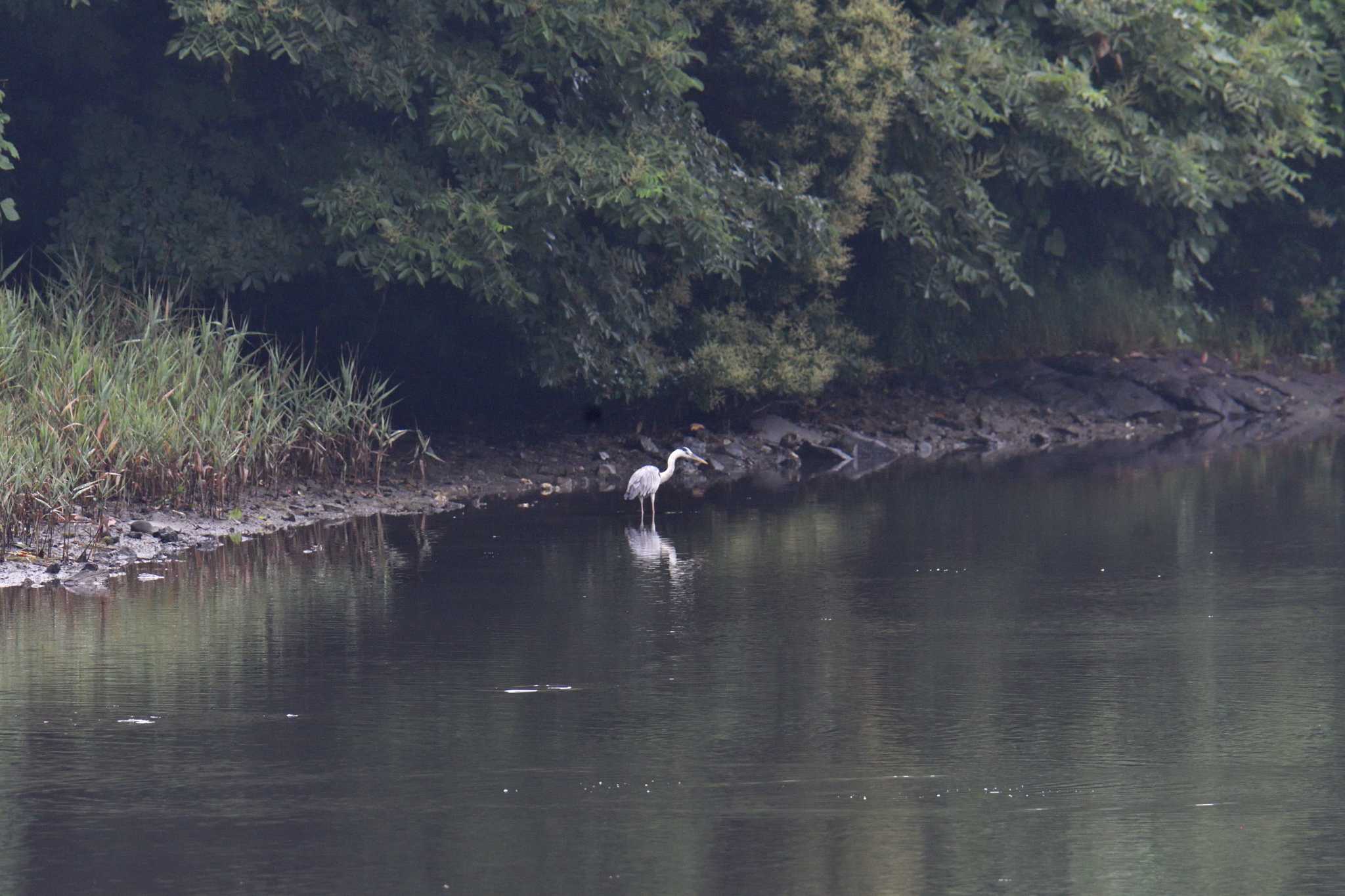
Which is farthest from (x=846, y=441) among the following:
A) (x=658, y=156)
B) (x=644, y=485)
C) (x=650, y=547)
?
(x=650, y=547)

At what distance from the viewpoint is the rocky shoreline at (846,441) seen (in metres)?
14.1

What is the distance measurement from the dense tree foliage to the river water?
14.2ft

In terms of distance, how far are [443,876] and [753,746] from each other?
6.36 feet

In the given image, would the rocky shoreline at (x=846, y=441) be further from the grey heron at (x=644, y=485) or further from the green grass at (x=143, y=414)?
the grey heron at (x=644, y=485)

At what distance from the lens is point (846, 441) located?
21.2 m

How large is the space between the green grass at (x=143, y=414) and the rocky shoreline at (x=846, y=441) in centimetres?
23

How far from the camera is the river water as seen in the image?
6.71 metres

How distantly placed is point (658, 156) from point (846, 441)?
4.32 meters

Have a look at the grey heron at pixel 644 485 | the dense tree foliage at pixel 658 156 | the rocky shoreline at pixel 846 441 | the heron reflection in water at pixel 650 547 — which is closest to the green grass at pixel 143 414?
the rocky shoreline at pixel 846 441

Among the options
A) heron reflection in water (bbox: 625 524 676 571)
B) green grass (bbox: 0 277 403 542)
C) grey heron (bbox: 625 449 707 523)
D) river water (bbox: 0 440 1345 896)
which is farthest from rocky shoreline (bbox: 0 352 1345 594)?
heron reflection in water (bbox: 625 524 676 571)

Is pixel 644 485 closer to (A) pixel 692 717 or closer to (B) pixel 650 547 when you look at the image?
(B) pixel 650 547

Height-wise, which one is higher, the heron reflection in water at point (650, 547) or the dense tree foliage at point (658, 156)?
the dense tree foliage at point (658, 156)

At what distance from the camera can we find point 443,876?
655 cm

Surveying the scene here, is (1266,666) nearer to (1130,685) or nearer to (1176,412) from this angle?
(1130,685)
